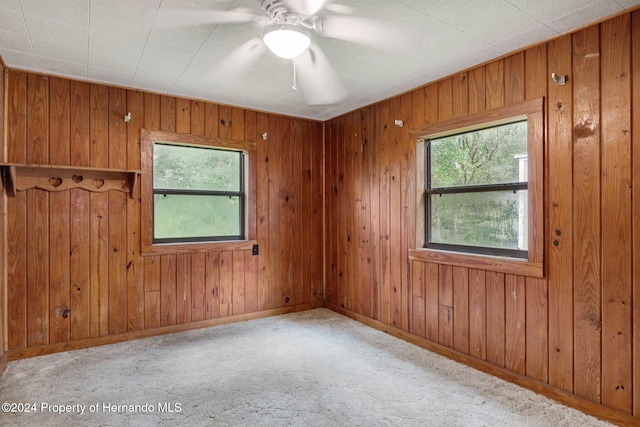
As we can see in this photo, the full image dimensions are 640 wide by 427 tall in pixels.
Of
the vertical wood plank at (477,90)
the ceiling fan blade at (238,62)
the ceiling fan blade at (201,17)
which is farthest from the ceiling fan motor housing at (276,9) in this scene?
the vertical wood plank at (477,90)

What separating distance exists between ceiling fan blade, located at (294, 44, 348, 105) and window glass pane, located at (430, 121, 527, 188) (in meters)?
1.06

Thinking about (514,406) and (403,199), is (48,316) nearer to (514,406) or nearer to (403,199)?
(403,199)

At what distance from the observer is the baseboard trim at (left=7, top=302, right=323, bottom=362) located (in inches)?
116

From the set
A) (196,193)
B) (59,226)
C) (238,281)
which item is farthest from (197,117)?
(238,281)

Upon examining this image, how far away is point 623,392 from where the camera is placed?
2.05m

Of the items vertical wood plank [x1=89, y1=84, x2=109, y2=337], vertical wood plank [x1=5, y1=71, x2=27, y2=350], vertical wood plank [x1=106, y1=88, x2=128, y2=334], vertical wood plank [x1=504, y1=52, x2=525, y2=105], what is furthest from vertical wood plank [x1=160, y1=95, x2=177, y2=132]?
vertical wood plank [x1=504, y1=52, x2=525, y2=105]

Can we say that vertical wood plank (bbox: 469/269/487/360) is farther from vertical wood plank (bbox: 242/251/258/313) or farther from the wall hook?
vertical wood plank (bbox: 242/251/258/313)

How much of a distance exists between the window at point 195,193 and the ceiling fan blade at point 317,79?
3.20 ft

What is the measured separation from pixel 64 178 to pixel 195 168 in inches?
45.7

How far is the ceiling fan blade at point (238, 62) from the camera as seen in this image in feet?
8.27

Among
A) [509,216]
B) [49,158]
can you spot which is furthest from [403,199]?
[49,158]

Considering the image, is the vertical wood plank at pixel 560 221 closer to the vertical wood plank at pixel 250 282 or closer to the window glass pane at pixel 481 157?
the window glass pane at pixel 481 157

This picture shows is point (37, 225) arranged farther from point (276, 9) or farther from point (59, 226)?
point (276, 9)

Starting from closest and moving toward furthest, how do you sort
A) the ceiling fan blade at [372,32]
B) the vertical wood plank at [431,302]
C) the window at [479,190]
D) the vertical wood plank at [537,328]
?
the ceiling fan blade at [372,32], the vertical wood plank at [537,328], the window at [479,190], the vertical wood plank at [431,302]
